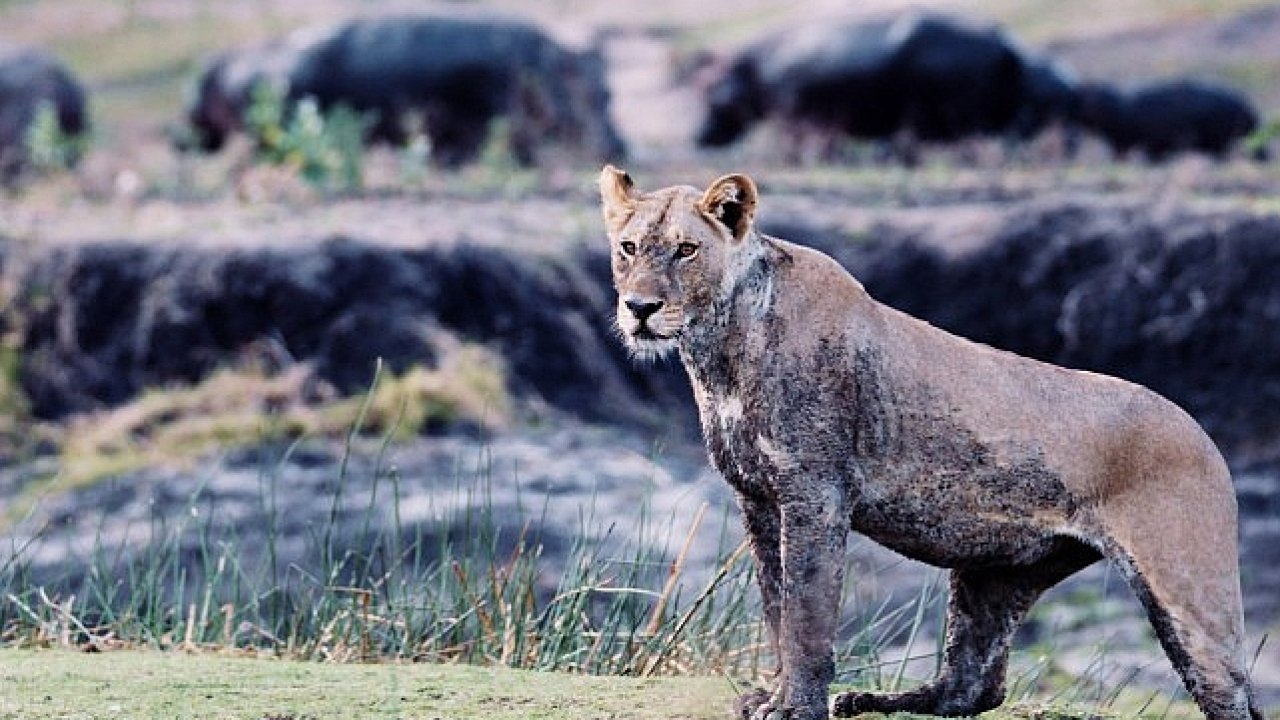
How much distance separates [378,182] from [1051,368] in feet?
47.7

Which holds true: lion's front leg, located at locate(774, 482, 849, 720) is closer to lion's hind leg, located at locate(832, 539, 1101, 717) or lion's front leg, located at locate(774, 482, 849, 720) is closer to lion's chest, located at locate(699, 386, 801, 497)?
lion's chest, located at locate(699, 386, 801, 497)

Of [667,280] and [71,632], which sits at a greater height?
[667,280]

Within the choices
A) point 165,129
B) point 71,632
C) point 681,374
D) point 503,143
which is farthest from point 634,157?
point 71,632

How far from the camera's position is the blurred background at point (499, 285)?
43.3ft

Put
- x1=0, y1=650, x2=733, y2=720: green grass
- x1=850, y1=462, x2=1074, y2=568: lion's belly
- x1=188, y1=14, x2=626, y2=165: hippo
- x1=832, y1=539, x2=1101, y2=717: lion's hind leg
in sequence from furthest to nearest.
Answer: x1=188, y1=14, x2=626, y2=165: hippo < x1=832, y1=539, x2=1101, y2=717: lion's hind leg < x1=0, y1=650, x2=733, y2=720: green grass < x1=850, y1=462, x2=1074, y2=568: lion's belly

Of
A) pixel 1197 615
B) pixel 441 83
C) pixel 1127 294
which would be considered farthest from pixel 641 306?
pixel 441 83

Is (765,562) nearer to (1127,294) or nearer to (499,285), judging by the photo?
(499,285)

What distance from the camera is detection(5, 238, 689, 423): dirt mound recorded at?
1634 cm

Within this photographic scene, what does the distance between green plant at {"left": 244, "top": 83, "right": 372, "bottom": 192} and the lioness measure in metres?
13.6

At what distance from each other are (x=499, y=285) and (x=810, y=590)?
36.0 feet

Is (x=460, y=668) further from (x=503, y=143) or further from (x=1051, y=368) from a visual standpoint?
(x=503, y=143)

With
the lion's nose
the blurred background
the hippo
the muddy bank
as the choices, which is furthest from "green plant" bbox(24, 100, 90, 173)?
the lion's nose

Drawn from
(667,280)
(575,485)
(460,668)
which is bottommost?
(575,485)

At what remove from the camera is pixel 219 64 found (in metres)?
24.9
